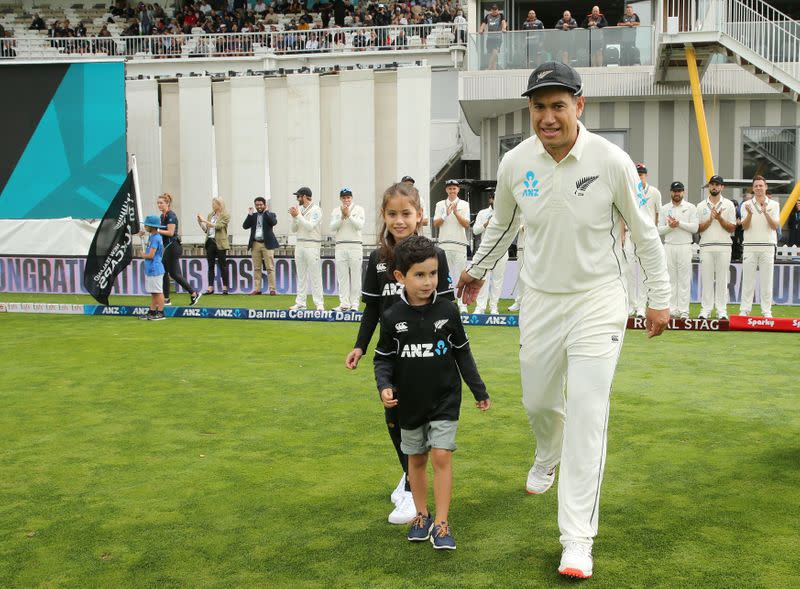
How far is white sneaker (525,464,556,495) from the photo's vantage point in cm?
538

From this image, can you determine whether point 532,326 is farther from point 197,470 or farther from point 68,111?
point 68,111

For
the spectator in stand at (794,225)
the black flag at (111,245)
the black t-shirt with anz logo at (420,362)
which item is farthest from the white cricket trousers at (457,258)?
the black t-shirt with anz logo at (420,362)

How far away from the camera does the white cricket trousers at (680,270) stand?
14.7m

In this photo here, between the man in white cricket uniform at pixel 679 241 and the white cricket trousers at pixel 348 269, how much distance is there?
493cm

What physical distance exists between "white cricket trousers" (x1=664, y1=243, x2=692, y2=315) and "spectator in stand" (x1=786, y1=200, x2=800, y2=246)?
269 inches

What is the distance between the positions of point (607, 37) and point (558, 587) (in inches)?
838

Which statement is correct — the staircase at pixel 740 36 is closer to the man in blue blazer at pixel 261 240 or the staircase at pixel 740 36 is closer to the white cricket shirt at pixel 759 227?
the white cricket shirt at pixel 759 227

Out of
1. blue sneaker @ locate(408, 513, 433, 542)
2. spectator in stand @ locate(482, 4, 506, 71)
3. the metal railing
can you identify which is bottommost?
blue sneaker @ locate(408, 513, 433, 542)

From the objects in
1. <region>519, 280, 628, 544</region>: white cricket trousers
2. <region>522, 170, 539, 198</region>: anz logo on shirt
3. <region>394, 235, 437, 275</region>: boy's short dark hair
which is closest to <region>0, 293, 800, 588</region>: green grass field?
<region>519, 280, 628, 544</region>: white cricket trousers

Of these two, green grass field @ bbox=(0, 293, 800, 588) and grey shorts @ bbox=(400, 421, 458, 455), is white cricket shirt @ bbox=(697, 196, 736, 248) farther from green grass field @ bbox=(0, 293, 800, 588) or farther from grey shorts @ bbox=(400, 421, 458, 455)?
grey shorts @ bbox=(400, 421, 458, 455)

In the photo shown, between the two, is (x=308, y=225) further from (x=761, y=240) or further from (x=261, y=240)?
(x=761, y=240)

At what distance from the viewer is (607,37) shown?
76.9ft

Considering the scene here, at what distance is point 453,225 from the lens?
15.7 metres

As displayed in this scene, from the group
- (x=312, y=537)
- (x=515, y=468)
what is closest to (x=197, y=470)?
(x=312, y=537)
